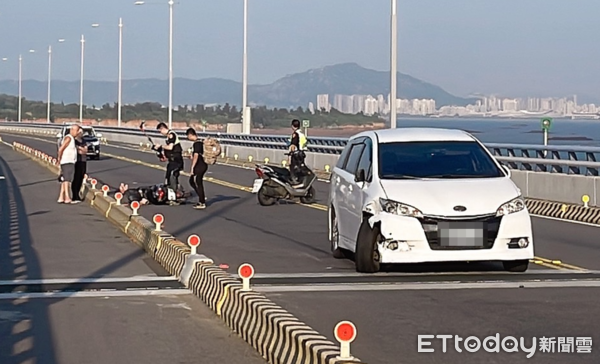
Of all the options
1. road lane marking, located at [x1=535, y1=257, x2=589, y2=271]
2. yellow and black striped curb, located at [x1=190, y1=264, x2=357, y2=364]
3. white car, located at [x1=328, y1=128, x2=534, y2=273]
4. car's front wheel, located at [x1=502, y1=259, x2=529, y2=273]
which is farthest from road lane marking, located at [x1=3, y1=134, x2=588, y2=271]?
yellow and black striped curb, located at [x1=190, y1=264, x2=357, y2=364]

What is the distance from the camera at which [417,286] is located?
41.4 ft

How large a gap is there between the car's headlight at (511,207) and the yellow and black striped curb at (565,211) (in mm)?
8084

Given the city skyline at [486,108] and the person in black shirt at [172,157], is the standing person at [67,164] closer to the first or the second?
the person in black shirt at [172,157]

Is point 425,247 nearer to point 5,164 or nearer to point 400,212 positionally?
point 400,212

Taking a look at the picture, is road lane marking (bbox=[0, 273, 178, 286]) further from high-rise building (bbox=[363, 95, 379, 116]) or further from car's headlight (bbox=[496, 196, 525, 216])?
high-rise building (bbox=[363, 95, 379, 116])

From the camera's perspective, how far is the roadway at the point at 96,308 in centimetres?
923

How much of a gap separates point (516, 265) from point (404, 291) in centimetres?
197

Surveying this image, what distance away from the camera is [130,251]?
663 inches

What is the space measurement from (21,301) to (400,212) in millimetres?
4324

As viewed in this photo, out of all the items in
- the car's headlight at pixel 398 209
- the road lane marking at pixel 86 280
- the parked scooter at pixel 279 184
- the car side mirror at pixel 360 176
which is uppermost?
the car side mirror at pixel 360 176

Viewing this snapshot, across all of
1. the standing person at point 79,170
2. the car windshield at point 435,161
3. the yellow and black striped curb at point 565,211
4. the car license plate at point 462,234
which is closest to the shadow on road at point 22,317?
the car license plate at point 462,234

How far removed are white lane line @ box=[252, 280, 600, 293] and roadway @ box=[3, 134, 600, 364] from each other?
14 mm

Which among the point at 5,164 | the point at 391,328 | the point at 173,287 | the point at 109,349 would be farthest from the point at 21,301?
the point at 5,164

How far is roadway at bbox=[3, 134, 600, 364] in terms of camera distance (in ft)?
32.3
